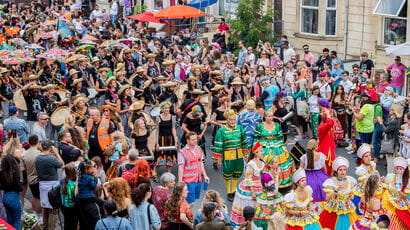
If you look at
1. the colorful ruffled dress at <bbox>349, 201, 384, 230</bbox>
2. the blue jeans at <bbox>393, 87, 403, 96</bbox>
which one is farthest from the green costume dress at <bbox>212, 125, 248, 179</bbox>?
the blue jeans at <bbox>393, 87, 403, 96</bbox>

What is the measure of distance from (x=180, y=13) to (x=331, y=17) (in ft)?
20.7

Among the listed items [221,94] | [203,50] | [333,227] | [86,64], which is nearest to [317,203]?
[333,227]

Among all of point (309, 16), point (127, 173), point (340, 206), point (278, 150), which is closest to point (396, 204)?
point (340, 206)

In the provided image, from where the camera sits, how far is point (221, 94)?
49.6 ft

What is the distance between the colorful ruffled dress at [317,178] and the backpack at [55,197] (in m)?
3.82

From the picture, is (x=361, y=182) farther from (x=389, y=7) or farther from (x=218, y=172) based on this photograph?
(x=389, y=7)

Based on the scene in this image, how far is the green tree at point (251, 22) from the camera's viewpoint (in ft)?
76.1

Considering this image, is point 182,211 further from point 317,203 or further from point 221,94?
point 221,94

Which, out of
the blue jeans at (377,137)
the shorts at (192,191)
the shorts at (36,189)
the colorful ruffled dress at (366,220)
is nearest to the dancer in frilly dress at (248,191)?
the shorts at (192,191)

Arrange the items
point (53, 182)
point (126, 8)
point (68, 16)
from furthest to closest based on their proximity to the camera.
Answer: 1. point (126, 8)
2. point (68, 16)
3. point (53, 182)

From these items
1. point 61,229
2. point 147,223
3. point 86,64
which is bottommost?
point 61,229

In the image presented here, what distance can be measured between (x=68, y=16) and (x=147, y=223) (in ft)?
83.4

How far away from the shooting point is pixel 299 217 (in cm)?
932

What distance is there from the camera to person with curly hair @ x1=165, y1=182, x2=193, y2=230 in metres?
8.99
